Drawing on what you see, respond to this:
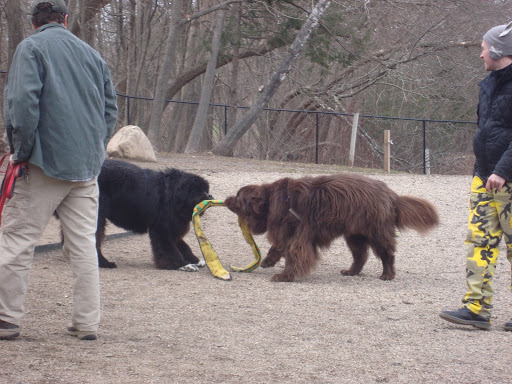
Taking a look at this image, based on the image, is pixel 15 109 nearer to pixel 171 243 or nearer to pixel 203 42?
pixel 171 243

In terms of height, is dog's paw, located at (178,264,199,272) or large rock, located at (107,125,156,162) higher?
large rock, located at (107,125,156,162)

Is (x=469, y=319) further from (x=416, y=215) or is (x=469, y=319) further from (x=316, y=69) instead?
(x=316, y=69)

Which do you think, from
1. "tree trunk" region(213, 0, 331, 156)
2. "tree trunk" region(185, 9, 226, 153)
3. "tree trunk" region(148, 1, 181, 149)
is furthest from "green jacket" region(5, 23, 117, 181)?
"tree trunk" region(185, 9, 226, 153)

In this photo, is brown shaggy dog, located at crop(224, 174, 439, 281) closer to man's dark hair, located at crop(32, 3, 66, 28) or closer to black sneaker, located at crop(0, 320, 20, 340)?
black sneaker, located at crop(0, 320, 20, 340)

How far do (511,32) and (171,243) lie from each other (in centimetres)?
394

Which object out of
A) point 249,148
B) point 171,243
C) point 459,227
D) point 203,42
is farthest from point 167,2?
point 171,243

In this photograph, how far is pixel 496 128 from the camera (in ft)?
14.6

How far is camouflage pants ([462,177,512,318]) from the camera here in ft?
14.7

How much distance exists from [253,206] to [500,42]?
3.17 metres

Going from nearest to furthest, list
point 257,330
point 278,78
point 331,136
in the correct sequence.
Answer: point 257,330, point 278,78, point 331,136

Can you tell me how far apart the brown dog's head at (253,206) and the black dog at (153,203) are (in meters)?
0.35

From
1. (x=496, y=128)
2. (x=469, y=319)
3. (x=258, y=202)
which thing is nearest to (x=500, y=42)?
(x=496, y=128)

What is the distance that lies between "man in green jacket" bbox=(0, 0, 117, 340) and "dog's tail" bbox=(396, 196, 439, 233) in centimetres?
362

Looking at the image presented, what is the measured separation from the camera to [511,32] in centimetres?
451
